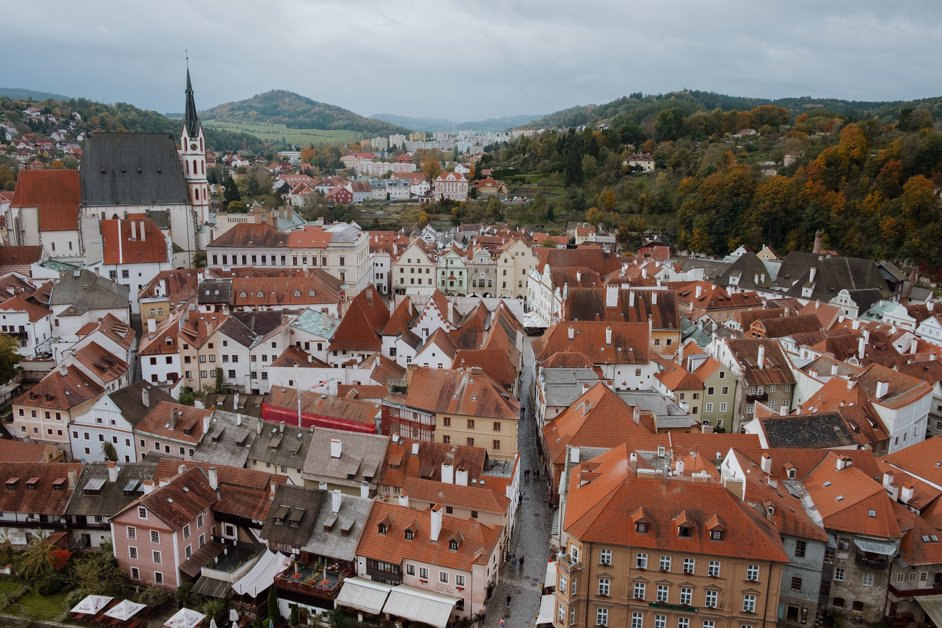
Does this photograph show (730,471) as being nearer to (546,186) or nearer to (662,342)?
(662,342)

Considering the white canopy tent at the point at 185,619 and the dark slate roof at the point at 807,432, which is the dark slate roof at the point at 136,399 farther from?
the dark slate roof at the point at 807,432

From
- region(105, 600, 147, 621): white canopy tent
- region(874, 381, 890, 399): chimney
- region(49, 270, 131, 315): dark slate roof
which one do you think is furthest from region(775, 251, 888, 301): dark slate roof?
region(105, 600, 147, 621): white canopy tent

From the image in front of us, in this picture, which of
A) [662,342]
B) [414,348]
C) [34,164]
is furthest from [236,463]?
[34,164]

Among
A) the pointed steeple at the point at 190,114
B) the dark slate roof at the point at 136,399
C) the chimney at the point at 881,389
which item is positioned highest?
the pointed steeple at the point at 190,114

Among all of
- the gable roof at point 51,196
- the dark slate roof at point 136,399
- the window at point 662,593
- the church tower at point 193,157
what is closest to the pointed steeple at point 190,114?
the church tower at point 193,157

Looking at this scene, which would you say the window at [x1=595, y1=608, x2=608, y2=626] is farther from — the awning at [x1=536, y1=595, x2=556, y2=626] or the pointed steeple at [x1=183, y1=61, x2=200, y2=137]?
the pointed steeple at [x1=183, y1=61, x2=200, y2=137]

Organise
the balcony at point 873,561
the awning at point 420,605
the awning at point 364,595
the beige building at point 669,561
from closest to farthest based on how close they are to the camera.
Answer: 1. the beige building at point 669,561
2. the awning at point 420,605
3. the balcony at point 873,561
4. the awning at point 364,595

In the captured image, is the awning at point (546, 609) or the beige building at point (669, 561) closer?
the beige building at point (669, 561)
